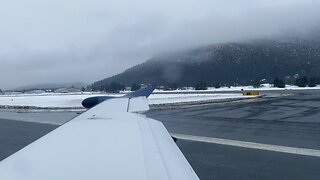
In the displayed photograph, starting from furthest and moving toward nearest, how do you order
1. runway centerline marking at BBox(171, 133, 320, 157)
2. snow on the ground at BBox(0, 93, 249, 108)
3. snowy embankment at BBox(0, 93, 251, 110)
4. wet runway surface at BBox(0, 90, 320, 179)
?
snow on the ground at BBox(0, 93, 249, 108) → snowy embankment at BBox(0, 93, 251, 110) → runway centerline marking at BBox(171, 133, 320, 157) → wet runway surface at BBox(0, 90, 320, 179)

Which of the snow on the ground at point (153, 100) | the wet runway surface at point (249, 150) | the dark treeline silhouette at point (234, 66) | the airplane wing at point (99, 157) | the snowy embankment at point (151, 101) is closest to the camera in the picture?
the airplane wing at point (99, 157)

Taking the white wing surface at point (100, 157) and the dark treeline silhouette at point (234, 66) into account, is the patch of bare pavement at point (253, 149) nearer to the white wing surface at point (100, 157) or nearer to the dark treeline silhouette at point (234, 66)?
the white wing surface at point (100, 157)

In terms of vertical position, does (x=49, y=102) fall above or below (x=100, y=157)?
below

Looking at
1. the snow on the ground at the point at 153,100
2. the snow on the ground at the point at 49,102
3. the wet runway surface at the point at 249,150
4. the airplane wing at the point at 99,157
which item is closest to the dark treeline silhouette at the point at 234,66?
the snow on the ground at the point at 49,102

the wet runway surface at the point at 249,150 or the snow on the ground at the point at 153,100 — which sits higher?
the snow on the ground at the point at 153,100

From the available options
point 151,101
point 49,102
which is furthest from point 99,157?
point 49,102

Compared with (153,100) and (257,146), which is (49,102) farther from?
(257,146)

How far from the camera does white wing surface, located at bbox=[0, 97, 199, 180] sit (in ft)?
7.49

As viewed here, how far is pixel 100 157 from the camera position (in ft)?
8.73

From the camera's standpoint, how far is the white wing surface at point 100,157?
2283mm

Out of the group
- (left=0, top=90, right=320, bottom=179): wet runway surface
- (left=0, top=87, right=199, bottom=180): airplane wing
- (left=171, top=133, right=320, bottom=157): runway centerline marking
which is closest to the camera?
(left=0, top=87, right=199, bottom=180): airplane wing

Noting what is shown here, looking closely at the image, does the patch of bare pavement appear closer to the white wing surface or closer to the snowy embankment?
the white wing surface

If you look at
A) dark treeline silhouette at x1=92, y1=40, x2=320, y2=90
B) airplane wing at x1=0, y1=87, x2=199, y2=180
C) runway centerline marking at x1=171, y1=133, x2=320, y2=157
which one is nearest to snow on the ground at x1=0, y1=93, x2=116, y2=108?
runway centerline marking at x1=171, y1=133, x2=320, y2=157

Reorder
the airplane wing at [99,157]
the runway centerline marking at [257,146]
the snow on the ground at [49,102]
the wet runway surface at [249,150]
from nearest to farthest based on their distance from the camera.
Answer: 1. the airplane wing at [99,157]
2. the wet runway surface at [249,150]
3. the runway centerline marking at [257,146]
4. the snow on the ground at [49,102]
